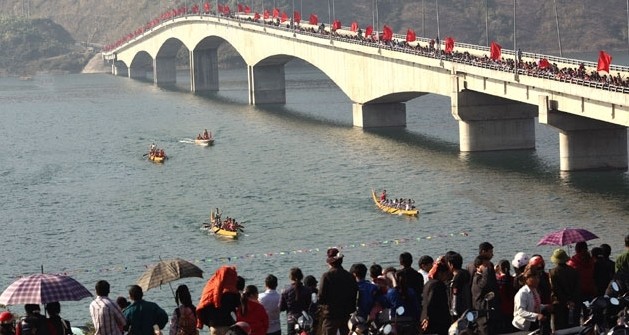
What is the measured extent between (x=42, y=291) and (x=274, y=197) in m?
60.8

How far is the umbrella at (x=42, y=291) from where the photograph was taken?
28.1m

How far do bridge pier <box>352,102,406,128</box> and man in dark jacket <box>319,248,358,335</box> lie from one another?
102 meters

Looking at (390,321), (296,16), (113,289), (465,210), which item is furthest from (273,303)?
(296,16)

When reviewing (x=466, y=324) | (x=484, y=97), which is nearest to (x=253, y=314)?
(x=466, y=324)

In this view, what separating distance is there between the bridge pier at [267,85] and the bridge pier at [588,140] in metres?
82.5

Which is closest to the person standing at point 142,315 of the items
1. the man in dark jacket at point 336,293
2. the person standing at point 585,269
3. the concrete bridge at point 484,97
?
the man in dark jacket at point 336,293

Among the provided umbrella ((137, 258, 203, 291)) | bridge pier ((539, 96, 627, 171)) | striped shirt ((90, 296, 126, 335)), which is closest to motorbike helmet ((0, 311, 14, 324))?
striped shirt ((90, 296, 126, 335))

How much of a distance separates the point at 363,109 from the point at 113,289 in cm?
7332

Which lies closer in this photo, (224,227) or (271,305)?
(271,305)

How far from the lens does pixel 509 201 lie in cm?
8206

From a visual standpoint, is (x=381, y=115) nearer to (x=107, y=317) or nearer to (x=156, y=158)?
(x=156, y=158)

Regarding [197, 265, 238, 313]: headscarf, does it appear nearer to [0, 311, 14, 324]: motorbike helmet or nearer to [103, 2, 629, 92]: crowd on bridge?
[0, 311, 14, 324]: motorbike helmet

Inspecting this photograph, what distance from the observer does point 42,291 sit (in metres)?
28.4

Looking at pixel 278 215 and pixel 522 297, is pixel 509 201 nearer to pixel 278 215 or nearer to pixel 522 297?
pixel 278 215
